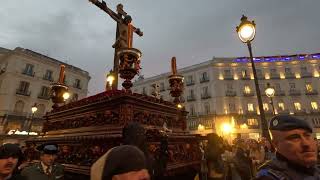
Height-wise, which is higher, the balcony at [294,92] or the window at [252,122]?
the balcony at [294,92]

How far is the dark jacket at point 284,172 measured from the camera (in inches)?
59.7

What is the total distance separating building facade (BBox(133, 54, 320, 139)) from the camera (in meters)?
40.2

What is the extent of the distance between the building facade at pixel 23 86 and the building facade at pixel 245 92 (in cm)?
2829

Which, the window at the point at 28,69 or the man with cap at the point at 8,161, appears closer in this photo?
the man with cap at the point at 8,161

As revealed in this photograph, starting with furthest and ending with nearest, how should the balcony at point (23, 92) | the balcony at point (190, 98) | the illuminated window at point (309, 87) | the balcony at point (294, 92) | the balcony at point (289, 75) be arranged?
1. the balcony at point (190, 98)
2. the balcony at point (289, 75)
3. the illuminated window at point (309, 87)
4. the balcony at point (294, 92)
5. the balcony at point (23, 92)

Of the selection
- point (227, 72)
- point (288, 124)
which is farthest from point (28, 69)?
point (288, 124)

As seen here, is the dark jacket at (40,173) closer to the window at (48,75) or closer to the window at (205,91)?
the window at (48,75)

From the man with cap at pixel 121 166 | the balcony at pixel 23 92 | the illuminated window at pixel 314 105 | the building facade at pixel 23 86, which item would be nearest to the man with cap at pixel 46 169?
the man with cap at pixel 121 166

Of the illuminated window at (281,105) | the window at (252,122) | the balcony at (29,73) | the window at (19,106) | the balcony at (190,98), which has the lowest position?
the window at (252,122)

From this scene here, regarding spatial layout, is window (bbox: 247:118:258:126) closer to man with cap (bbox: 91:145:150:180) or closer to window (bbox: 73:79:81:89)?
window (bbox: 73:79:81:89)

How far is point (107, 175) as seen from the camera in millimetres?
979

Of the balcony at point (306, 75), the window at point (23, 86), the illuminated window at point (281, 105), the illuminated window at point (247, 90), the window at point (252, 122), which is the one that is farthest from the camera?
the illuminated window at point (247, 90)

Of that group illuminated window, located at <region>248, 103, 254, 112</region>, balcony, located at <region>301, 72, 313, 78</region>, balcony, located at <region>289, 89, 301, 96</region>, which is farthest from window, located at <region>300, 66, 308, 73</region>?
illuminated window, located at <region>248, 103, 254, 112</region>

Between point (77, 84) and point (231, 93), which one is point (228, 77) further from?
point (77, 84)
